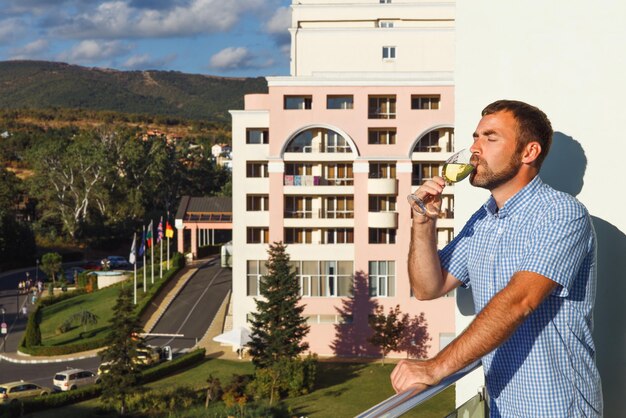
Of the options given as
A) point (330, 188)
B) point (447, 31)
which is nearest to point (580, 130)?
point (330, 188)

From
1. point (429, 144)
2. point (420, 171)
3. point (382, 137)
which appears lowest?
point (420, 171)

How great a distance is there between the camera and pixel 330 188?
30.1m

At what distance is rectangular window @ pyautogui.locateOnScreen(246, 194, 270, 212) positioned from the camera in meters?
30.7

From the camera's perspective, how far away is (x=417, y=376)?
2.71 m

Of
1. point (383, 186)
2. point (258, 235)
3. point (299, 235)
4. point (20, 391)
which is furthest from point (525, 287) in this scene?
point (258, 235)

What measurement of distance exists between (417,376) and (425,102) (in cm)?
2781

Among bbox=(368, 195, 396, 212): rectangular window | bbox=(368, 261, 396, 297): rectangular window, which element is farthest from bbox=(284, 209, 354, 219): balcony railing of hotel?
bbox=(368, 261, 396, 297): rectangular window

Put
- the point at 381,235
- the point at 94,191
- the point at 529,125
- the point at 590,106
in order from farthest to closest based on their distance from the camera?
the point at 94,191 < the point at 381,235 < the point at 590,106 < the point at 529,125

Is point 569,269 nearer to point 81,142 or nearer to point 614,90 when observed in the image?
point 614,90

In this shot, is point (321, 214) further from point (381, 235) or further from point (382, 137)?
point (382, 137)

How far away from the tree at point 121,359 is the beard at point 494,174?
21518mm

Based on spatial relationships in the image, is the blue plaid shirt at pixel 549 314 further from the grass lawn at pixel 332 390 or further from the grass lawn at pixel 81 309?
the grass lawn at pixel 81 309

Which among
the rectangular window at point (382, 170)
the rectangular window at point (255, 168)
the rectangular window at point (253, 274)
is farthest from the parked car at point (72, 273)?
the rectangular window at point (382, 170)

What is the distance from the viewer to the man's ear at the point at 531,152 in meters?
2.98
